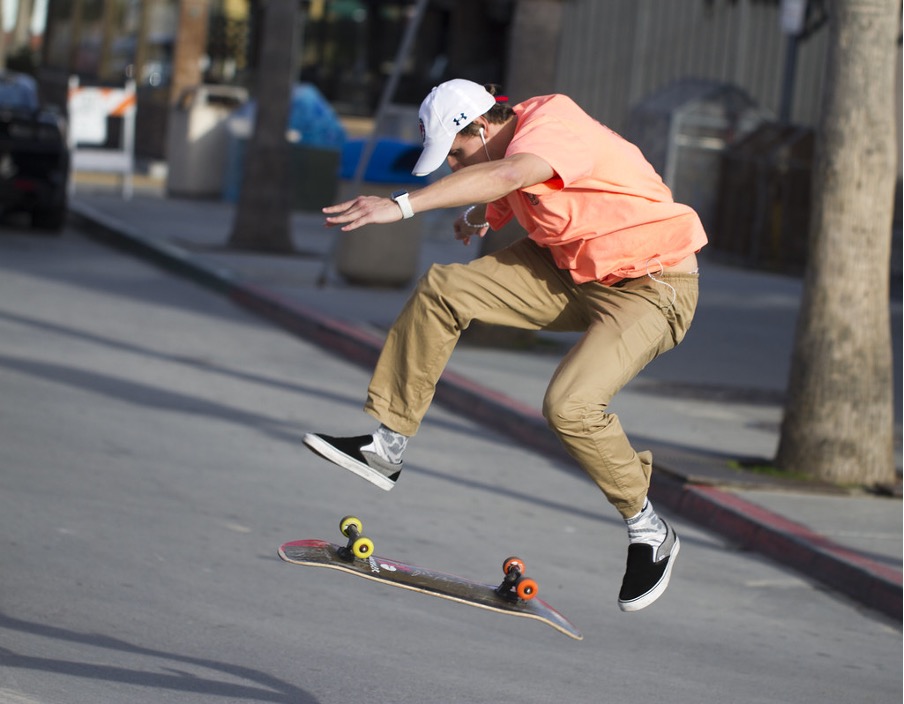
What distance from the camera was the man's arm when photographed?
4777 millimetres

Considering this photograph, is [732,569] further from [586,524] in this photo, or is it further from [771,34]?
[771,34]

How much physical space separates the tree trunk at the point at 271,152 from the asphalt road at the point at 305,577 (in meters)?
7.49

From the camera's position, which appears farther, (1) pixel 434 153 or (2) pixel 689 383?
(2) pixel 689 383

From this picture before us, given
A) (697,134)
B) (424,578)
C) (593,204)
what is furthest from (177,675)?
(697,134)

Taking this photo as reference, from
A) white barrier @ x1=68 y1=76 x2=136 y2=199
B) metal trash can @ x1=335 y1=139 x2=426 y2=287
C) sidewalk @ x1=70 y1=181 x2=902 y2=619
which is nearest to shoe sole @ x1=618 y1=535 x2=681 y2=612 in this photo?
sidewalk @ x1=70 y1=181 x2=902 y2=619

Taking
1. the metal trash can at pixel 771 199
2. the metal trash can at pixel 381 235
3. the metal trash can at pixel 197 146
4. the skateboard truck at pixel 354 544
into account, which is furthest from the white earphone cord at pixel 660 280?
the metal trash can at pixel 197 146

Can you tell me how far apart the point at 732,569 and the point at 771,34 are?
851 inches

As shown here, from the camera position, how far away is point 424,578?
5355 mm

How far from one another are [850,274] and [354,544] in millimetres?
4949

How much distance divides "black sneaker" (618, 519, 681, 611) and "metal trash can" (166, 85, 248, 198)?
2214cm

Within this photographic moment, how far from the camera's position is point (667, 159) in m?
23.5

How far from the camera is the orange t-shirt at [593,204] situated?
17.0ft

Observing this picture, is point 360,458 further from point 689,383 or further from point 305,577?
point 689,383

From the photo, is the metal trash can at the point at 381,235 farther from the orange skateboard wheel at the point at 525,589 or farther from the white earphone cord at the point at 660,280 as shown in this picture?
the orange skateboard wheel at the point at 525,589
